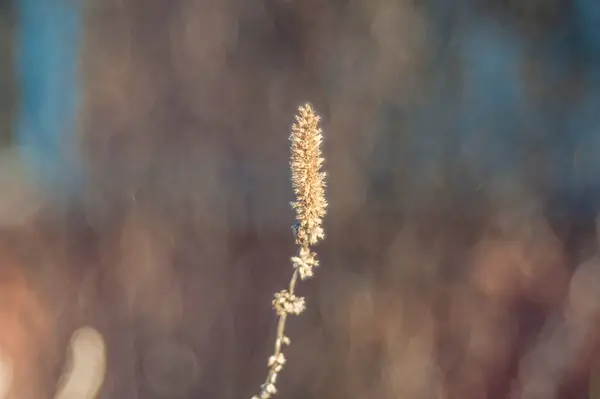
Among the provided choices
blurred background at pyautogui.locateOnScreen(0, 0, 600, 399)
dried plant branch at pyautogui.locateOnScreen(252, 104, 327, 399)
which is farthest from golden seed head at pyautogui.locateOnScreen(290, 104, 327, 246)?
blurred background at pyautogui.locateOnScreen(0, 0, 600, 399)

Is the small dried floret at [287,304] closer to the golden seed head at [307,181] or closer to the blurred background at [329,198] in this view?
the golden seed head at [307,181]

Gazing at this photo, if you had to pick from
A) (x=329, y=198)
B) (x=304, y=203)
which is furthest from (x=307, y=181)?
(x=329, y=198)

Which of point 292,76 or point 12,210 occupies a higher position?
point 292,76

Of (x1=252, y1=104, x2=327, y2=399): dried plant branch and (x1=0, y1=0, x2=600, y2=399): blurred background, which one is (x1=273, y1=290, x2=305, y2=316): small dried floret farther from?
(x1=0, y1=0, x2=600, y2=399): blurred background

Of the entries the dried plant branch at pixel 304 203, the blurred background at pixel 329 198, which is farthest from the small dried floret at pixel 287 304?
the blurred background at pixel 329 198

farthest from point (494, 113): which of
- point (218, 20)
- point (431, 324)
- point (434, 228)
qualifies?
point (218, 20)

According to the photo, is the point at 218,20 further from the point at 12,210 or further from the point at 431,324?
the point at 431,324

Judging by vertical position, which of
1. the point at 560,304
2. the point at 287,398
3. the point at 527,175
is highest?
the point at 527,175
